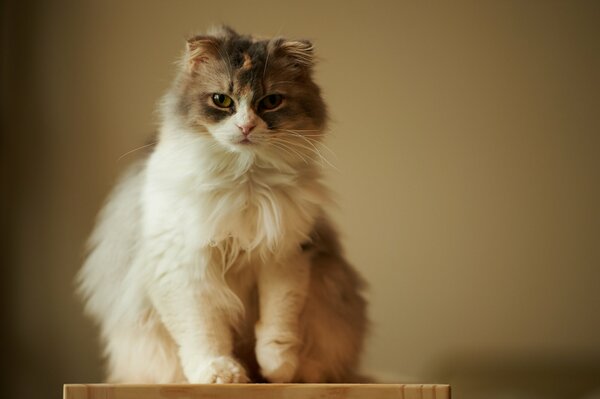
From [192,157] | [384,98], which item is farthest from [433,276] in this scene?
[192,157]

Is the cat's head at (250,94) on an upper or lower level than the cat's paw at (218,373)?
upper

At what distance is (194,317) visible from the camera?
4.12 ft

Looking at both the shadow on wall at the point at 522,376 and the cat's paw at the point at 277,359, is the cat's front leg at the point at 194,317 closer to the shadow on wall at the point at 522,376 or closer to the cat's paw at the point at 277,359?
the cat's paw at the point at 277,359

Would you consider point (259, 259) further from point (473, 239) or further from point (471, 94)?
point (471, 94)

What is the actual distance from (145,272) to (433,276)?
810 millimetres

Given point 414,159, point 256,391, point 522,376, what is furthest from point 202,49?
point 522,376

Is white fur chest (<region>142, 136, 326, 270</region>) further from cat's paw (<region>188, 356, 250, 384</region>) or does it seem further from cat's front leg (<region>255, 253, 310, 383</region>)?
cat's paw (<region>188, 356, 250, 384</region>)

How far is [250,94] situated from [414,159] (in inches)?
27.6

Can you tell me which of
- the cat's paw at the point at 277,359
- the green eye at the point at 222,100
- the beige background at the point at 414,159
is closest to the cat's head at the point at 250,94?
the green eye at the point at 222,100

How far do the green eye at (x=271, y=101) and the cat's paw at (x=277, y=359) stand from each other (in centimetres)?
43

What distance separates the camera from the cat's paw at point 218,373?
1.20 metres

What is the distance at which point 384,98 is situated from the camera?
72.1 inches

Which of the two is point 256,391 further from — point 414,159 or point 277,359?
point 414,159

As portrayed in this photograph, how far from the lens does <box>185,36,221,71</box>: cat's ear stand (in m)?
1.30
